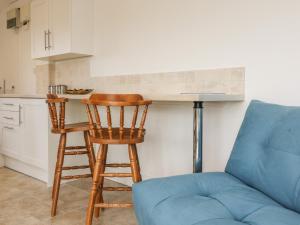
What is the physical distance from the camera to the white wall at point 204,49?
6.02 ft

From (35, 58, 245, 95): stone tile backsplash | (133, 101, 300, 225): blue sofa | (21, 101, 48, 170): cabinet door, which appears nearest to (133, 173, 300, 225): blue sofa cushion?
(133, 101, 300, 225): blue sofa

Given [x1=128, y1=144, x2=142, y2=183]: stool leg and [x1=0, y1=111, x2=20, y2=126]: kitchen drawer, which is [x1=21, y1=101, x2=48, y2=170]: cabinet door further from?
[x1=128, y1=144, x2=142, y2=183]: stool leg

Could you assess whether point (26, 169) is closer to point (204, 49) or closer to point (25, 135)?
point (25, 135)

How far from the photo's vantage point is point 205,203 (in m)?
1.26

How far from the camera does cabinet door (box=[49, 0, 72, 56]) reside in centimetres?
316

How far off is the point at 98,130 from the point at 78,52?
156 centimetres

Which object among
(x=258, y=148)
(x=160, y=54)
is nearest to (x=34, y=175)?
(x=160, y=54)

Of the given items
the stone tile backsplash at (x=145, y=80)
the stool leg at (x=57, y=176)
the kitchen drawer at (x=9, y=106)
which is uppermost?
the stone tile backsplash at (x=145, y=80)

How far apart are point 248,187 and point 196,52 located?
1204mm

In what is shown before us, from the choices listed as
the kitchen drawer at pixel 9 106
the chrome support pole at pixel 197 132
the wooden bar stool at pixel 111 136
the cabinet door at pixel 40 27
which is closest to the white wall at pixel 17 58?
the cabinet door at pixel 40 27

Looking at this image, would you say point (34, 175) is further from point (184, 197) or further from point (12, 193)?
point (184, 197)

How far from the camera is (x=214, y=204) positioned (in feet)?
4.10

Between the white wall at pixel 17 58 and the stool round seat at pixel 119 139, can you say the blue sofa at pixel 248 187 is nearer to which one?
the stool round seat at pixel 119 139

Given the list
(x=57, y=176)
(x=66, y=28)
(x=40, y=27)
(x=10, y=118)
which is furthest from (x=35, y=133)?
(x=40, y=27)
